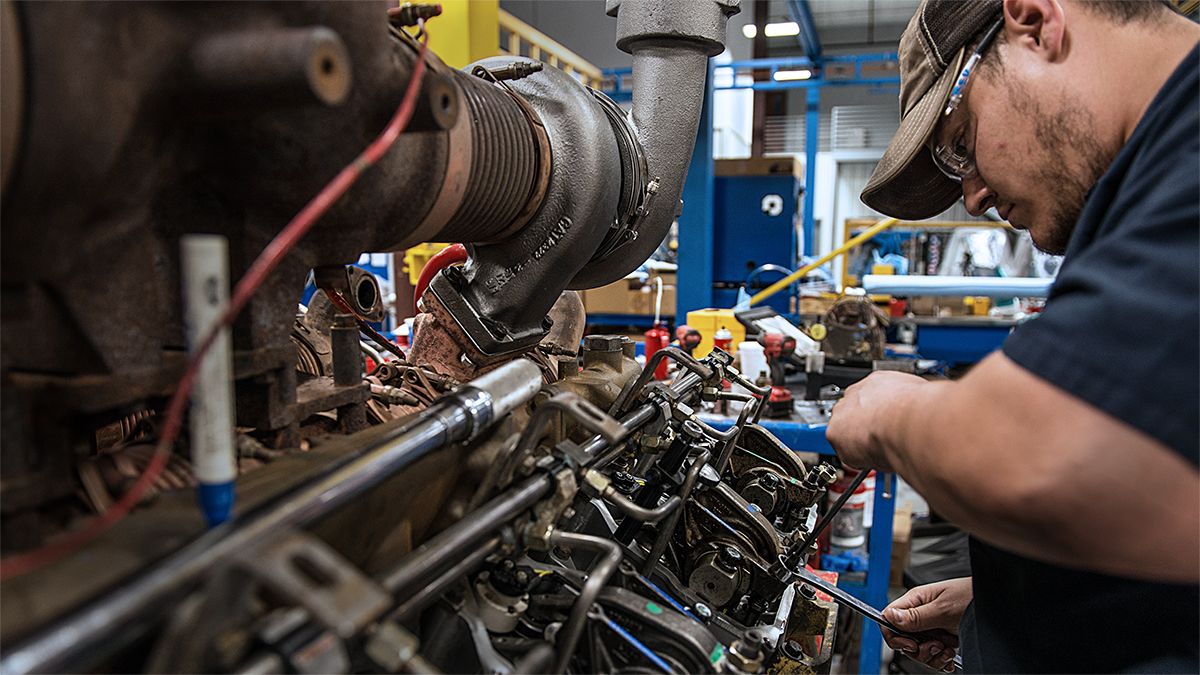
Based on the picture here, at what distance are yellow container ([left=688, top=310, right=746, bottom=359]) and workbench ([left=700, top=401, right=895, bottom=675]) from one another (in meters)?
0.70

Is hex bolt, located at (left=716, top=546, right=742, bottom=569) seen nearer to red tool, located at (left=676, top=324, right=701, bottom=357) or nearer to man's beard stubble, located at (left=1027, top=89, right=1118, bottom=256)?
man's beard stubble, located at (left=1027, top=89, right=1118, bottom=256)

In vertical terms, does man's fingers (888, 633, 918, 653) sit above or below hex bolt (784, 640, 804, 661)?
below

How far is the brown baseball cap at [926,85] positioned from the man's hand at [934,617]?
29.2 inches

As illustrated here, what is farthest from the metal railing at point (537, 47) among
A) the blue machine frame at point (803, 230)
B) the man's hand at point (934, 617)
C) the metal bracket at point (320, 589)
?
the metal bracket at point (320, 589)

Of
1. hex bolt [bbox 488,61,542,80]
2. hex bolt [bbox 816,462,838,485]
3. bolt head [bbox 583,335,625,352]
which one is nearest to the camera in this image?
hex bolt [bbox 488,61,542,80]

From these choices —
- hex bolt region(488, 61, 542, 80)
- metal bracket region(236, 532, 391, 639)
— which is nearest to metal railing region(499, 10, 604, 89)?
hex bolt region(488, 61, 542, 80)

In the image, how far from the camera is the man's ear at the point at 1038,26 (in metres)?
0.96

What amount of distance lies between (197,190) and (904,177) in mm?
1141

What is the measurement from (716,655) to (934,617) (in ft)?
2.36

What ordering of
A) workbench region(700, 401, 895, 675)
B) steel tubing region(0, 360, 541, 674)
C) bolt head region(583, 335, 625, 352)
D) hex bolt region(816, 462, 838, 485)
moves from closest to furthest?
steel tubing region(0, 360, 541, 674), bolt head region(583, 335, 625, 352), hex bolt region(816, 462, 838, 485), workbench region(700, 401, 895, 675)

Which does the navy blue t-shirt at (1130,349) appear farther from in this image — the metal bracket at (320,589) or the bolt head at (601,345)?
the bolt head at (601,345)

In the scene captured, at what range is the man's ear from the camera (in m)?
0.96

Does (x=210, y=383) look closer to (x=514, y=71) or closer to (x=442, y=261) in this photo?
(x=514, y=71)

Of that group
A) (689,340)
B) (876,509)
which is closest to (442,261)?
(689,340)
